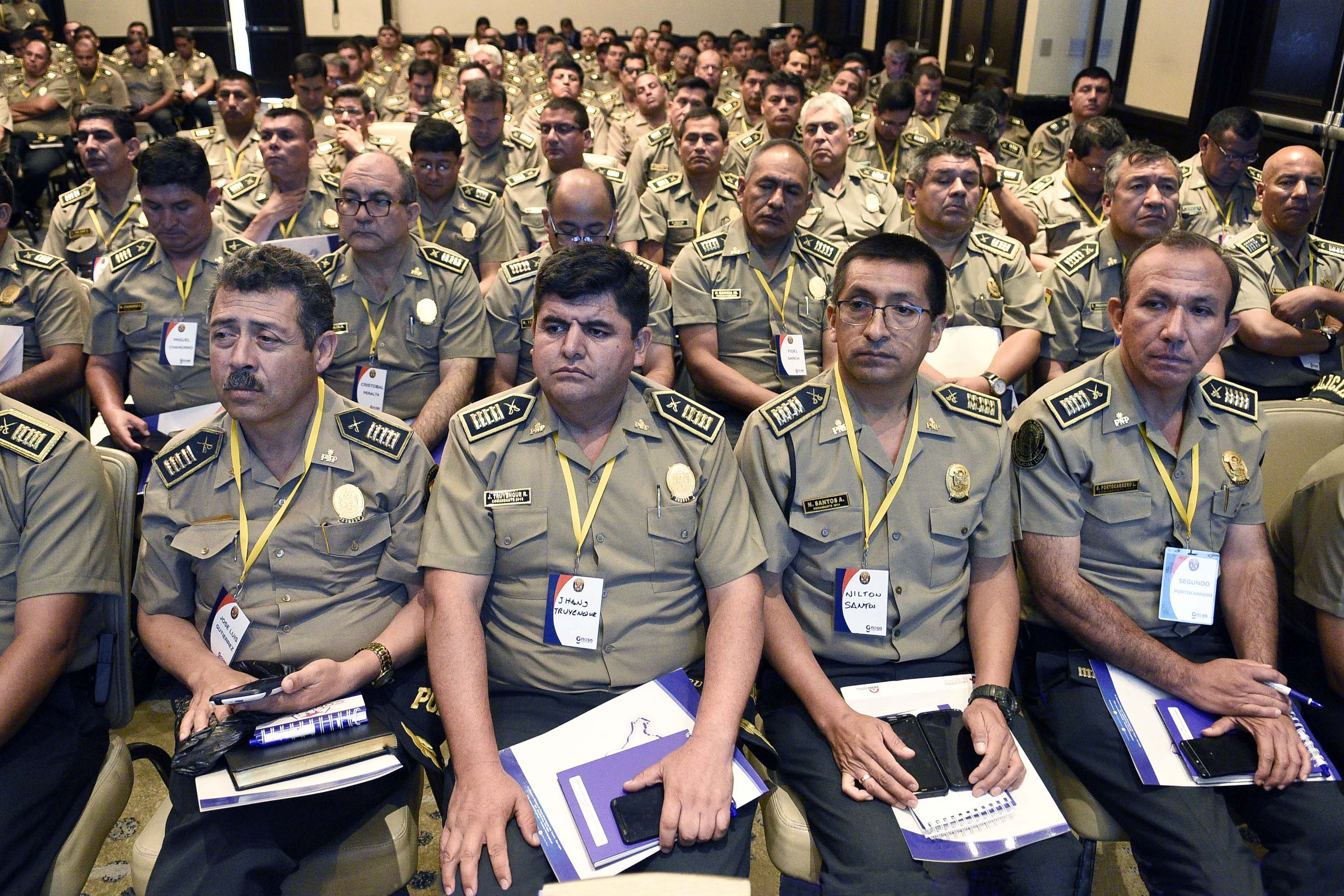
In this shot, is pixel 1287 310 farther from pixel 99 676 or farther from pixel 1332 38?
pixel 99 676

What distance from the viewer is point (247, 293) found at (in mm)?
1811

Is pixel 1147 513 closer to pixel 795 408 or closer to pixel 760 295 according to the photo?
pixel 795 408

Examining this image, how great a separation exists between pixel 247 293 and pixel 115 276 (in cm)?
144

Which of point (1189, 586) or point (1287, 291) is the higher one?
point (1287, 291)

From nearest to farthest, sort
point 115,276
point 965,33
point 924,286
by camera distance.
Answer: point 924,286, point 115,276, point 965,33

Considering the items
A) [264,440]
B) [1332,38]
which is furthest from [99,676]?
[1332,38]

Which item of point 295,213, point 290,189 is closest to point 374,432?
point 295,213

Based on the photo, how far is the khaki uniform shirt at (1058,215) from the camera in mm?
4426

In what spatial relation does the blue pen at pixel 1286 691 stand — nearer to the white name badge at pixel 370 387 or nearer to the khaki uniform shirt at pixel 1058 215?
the white name badge at pixel 370 387

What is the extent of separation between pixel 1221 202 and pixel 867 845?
4.02 metres

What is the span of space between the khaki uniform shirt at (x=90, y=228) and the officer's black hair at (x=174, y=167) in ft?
4.09

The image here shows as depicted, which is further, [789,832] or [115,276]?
[115,276]

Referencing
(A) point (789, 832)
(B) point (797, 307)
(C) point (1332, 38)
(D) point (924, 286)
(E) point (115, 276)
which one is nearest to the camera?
(A) point (789, 832)

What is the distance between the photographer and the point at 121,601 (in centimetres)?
181
